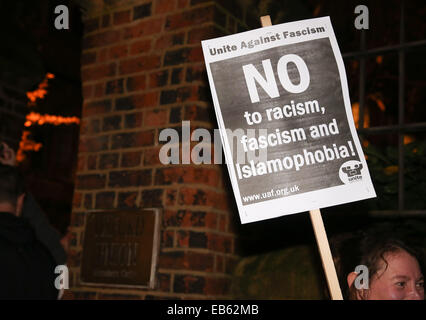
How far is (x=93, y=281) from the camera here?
2.53 metres

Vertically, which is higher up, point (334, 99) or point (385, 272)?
point (334, 99)

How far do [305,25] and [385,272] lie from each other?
103 centimetres

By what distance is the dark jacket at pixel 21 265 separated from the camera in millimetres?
2443

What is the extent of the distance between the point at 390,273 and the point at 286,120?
760 mm

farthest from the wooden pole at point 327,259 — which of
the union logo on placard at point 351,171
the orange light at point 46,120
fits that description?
the orange light at point 46,120

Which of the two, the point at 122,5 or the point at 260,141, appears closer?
the point at 260,141

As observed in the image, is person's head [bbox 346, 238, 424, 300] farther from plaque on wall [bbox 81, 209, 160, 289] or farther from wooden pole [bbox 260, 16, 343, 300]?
plaque on wall [bbox 81, 209, 160, 289]

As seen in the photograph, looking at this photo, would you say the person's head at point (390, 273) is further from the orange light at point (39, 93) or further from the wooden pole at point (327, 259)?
the orange light at point (39, 93)

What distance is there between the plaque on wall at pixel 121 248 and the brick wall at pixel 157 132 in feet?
0.16

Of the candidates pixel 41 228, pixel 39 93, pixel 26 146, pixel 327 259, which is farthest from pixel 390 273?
pixel 26 146

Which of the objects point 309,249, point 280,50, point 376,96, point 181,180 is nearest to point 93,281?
point 181,180

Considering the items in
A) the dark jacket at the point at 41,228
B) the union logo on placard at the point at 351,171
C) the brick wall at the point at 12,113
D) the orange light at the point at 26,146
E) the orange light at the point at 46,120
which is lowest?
the union logo on placard at the point at 351,171
